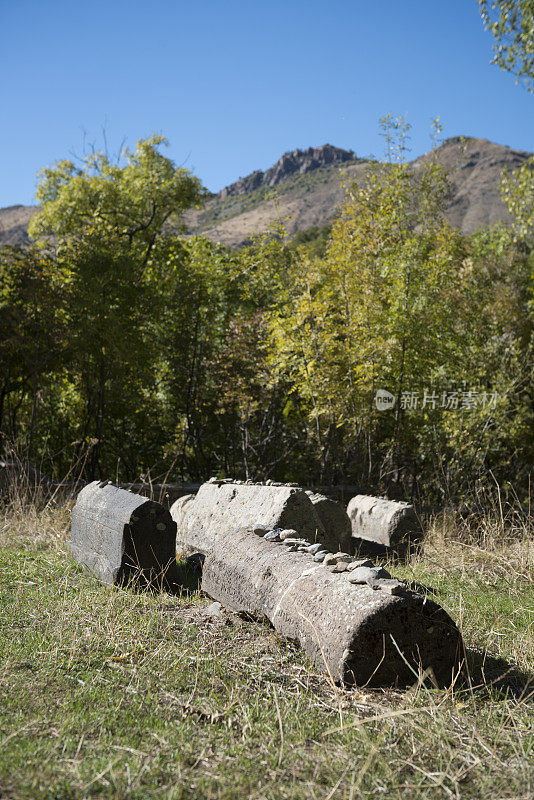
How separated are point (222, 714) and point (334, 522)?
3.88 metres

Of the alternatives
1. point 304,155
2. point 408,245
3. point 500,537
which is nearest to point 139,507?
point 500,537

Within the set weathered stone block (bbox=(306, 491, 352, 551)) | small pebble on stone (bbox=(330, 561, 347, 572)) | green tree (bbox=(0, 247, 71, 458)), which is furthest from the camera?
green tree (bbox=(0, 247, 71, 458))

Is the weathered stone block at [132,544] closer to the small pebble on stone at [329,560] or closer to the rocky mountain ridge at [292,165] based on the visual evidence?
the small pebble on stone at [329,560]

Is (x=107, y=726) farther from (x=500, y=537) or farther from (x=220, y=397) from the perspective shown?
(x=220, y=397)

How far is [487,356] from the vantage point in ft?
32.6

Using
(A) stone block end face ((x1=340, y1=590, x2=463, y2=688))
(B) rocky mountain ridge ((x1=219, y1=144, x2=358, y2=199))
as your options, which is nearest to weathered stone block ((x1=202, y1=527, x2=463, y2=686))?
(A) stone block end face ((x1=340, y1=590, x2=463, y2=688))

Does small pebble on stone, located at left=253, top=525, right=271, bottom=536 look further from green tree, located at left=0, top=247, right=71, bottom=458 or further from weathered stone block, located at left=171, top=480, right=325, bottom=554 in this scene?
green tree, located at left=0, top=247, right=71, bottom=458

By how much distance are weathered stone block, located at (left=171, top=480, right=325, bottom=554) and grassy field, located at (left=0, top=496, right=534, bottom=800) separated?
1.29 m

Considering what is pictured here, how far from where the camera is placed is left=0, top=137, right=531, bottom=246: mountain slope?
53375 millimetres

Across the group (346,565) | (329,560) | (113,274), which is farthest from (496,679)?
(113,274)

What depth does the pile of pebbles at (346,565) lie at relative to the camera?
3.23 metres

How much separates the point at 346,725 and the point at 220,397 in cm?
826

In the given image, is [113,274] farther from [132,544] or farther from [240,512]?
[132,544]

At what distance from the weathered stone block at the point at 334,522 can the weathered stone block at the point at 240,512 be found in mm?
320
